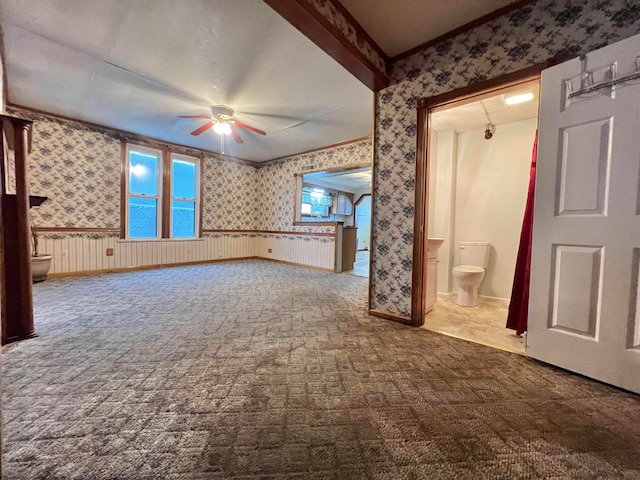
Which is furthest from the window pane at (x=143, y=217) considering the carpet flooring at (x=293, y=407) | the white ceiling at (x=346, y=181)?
the white ceiling at (x=346, y=181)

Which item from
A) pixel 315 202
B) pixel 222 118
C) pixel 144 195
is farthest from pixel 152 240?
pixel 315 202

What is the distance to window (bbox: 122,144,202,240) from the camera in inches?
189

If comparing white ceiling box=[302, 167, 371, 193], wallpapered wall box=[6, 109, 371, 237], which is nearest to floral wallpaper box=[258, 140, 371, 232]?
wallpapered wall box=[6, 109, 371, 237]

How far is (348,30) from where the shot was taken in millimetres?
1970

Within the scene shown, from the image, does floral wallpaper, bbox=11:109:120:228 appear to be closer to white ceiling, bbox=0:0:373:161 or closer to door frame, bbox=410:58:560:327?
white ceiling, bbox=0:0:373:161

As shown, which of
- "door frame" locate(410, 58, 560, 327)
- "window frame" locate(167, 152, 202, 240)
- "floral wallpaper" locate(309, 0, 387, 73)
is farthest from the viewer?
"window frame" locate(167, 152, 202, 240)

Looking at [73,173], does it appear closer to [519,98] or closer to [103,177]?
[103,177]

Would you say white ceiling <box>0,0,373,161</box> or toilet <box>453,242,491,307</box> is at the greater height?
white ceiling <box>0,0,373,161</box>

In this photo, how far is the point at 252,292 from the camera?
3.35 metres

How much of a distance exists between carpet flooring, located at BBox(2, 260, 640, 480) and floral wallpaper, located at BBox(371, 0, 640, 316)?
637mm

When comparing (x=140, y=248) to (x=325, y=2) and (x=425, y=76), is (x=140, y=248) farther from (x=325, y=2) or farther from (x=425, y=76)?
(x=425, y=76)

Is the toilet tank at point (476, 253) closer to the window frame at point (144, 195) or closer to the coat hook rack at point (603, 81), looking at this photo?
the coat hook rack at point (603, 81)

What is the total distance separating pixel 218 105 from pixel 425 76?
2.48 meters

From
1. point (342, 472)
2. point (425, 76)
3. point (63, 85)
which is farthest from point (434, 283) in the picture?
point (63, 85)
